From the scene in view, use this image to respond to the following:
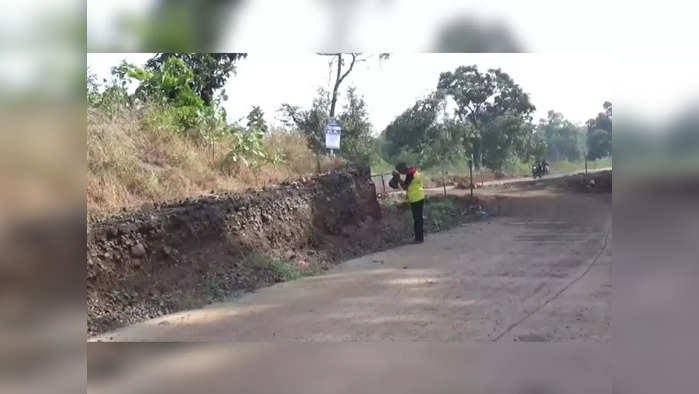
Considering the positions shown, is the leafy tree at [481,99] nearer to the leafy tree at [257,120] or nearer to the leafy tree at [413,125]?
the leafy tree at [413,125]

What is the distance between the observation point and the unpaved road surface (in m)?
4.69

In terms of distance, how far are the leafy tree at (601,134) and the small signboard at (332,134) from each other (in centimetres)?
183

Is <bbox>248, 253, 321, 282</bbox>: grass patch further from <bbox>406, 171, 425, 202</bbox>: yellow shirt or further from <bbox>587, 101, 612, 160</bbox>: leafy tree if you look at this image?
<bbox>587, 101, 612, 160</bbox>: leafy tree

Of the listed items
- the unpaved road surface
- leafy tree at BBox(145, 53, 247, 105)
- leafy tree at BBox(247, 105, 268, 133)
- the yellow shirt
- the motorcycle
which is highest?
leafy tree at BBox(145, 53, 247, 105)

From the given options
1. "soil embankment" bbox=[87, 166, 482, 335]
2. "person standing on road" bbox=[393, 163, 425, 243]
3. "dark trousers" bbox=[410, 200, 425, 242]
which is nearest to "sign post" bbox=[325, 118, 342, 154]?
"soil embankment" bbox=[87, 166, 482, 335]

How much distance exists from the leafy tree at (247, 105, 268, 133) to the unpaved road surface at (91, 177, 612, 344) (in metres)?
1.21

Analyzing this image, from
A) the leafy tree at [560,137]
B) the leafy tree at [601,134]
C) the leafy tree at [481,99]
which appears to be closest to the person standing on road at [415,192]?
the leafy tree at [481,99]

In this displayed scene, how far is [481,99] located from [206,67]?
79.3 inches

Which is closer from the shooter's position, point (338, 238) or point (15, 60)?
point (15, 60)

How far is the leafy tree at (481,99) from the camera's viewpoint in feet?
15.5

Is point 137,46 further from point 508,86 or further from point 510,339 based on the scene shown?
point 510,339

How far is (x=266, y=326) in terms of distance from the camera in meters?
4.82

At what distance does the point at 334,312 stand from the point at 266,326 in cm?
50

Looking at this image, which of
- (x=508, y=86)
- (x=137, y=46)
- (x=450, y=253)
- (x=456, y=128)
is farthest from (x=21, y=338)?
(x=508, y=86)
